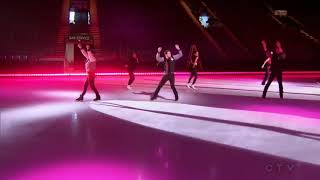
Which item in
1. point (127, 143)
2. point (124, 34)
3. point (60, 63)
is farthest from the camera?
point (124, 34)

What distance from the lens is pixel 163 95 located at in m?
15.1

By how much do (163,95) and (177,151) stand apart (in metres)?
8.45

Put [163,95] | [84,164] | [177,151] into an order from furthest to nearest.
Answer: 1. [163,95]
2. [177,151]
3. [84,164]

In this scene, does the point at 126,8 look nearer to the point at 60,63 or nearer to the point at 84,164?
the point at 60,63

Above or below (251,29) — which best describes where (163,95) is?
below

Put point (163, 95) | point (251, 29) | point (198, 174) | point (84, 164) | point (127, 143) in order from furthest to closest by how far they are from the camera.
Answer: point (251, 29) → point (163, 95) → point (127, 143) → point (84, 164) → point (198, 174)

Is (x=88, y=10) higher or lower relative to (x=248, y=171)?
higher

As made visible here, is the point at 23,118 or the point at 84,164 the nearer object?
the point at 84,164

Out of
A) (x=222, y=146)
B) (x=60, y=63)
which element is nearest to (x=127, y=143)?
(x=222, y=146)

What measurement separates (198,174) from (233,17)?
34533 mm

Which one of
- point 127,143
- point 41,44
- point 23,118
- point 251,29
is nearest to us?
point 127,143

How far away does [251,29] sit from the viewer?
3778 cm

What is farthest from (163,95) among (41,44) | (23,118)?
(41,44)

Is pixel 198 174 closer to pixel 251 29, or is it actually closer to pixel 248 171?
pixel 248 171
